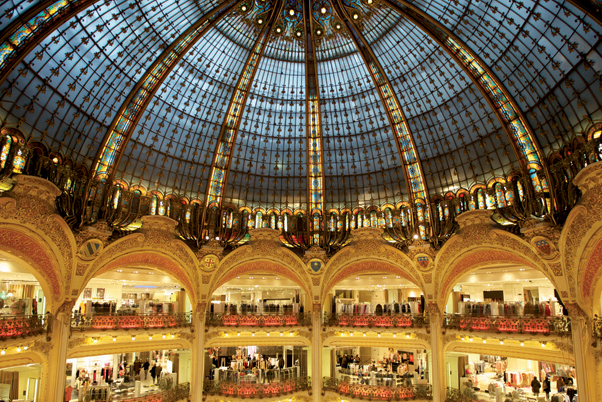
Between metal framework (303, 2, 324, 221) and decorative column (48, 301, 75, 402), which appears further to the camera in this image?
metal framework (303, 2, 324, 221)

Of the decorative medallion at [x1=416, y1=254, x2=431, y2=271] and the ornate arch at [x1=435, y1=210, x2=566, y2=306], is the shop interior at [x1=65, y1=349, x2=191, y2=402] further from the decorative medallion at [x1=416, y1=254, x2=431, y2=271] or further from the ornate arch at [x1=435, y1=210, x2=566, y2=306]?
the ornate arch at [x1=435, y1=210, x2=566, y2=306]

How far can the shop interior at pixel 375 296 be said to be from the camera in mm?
33500

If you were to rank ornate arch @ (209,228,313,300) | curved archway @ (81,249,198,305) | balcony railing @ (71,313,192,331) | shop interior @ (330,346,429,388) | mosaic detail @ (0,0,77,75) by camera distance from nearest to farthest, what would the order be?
mosaic detail @ (0,0,77,75), balcony railing @ (71,313,192,331), curved archway @ (81,249,198,305), shop interior @ (330,346,429,388), ornate arch @ (209,228,313,300)

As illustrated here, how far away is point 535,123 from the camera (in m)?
27.0

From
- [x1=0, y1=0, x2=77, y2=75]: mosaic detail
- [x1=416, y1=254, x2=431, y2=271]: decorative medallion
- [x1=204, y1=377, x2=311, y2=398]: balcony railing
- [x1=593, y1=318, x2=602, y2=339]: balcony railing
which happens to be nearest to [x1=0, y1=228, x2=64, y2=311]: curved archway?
[x1=0, y1=0, x2=77, y2=75]: mosaic detail

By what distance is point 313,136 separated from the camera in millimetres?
35188

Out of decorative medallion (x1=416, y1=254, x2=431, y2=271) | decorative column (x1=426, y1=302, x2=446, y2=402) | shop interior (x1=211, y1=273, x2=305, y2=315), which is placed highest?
decorative medallion (x1=416, y1=254, x2=431, y2=271)

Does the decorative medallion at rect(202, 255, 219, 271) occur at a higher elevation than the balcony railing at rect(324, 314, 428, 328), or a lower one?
higher

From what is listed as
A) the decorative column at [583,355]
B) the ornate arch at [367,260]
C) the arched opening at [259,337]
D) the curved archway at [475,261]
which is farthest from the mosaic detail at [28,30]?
the decorative column at [583,355]

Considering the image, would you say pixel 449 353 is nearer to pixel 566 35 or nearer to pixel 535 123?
pixel 535 123

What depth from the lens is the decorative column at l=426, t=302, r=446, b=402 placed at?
30.4 meters

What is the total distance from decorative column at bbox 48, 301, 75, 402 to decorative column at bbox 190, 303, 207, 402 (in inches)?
348

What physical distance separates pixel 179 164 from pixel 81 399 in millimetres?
17321

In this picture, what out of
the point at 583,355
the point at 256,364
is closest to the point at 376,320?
the point at 256,364
